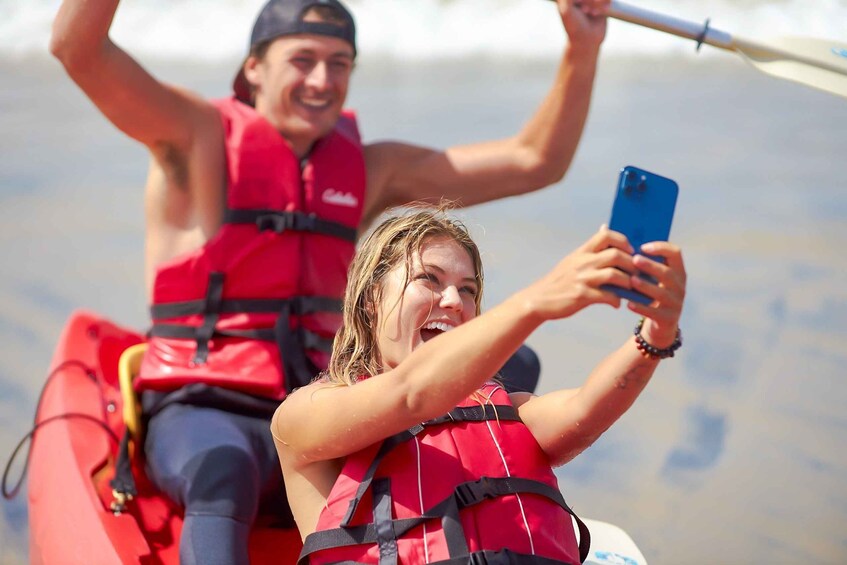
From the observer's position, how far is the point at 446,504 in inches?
58.2

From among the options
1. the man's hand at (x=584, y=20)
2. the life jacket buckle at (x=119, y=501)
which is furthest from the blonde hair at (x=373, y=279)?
the man's hand at (x=584, y=20)

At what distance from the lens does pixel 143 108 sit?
8.16 feet

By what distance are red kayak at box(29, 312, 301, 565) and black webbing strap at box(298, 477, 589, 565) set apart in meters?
0.70

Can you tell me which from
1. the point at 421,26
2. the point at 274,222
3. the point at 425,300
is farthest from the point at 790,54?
the point at 421,26

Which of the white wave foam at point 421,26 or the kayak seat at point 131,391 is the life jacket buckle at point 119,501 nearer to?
the kayak seat at point 131,391

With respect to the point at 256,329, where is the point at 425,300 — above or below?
above

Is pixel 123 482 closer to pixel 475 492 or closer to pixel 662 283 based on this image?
pixel 475 492

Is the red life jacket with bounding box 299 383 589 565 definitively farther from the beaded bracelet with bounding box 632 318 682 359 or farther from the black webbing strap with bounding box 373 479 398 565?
the beaded bracelet with bounding box 632 318 682 359

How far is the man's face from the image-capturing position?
271 cm

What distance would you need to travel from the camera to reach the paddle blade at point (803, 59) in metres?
2.53

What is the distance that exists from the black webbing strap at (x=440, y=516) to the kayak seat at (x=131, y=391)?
0.97 metres

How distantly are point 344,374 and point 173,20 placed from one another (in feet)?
19.3

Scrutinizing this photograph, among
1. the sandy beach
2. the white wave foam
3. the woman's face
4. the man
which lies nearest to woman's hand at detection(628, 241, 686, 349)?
the woman's face

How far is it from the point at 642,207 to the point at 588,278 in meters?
0.12
